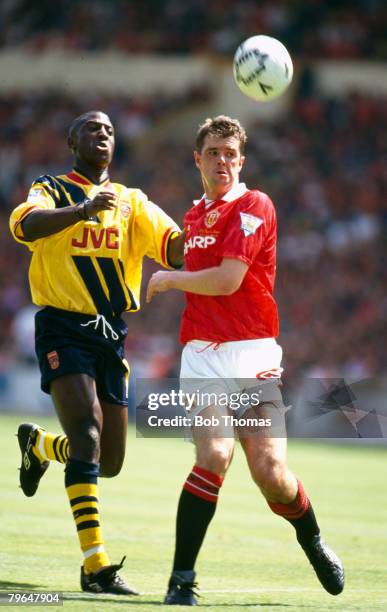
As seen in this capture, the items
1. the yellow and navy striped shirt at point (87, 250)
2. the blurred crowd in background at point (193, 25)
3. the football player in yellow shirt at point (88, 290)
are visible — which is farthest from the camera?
the blurred crowd in background at point (193, 25)

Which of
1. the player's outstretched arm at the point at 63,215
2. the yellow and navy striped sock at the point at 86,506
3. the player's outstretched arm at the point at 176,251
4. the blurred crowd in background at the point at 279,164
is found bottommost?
the yellow and navy striped sock at the point at 86,506

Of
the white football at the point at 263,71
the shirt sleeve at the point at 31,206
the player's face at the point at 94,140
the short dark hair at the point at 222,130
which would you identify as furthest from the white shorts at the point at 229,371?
the white football at the point at 263,71

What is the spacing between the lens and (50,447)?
7.91 meters

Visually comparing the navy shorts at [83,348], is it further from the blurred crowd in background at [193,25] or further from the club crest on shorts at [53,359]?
the blurred crowd in background at [193,25]

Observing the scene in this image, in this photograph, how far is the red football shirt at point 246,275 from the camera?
6.72m

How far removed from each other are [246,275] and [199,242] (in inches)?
13.2

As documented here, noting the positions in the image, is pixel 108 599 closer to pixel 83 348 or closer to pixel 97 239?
pixel 83 348

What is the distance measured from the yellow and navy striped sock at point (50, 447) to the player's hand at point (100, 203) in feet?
5.09

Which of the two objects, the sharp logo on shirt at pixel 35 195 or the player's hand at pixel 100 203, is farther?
the sharp logo on shirt at pixel 35 195

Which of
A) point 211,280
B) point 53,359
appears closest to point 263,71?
point 211,280

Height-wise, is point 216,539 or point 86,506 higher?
point 216,539

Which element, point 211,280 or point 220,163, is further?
point 220,163

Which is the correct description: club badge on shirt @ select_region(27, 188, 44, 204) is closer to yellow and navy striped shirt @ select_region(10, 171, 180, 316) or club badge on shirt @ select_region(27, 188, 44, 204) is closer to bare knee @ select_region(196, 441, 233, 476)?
yellow and navy striped shirt @ select_region(10, 171, 180, 316)

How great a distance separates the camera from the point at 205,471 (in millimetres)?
6430
